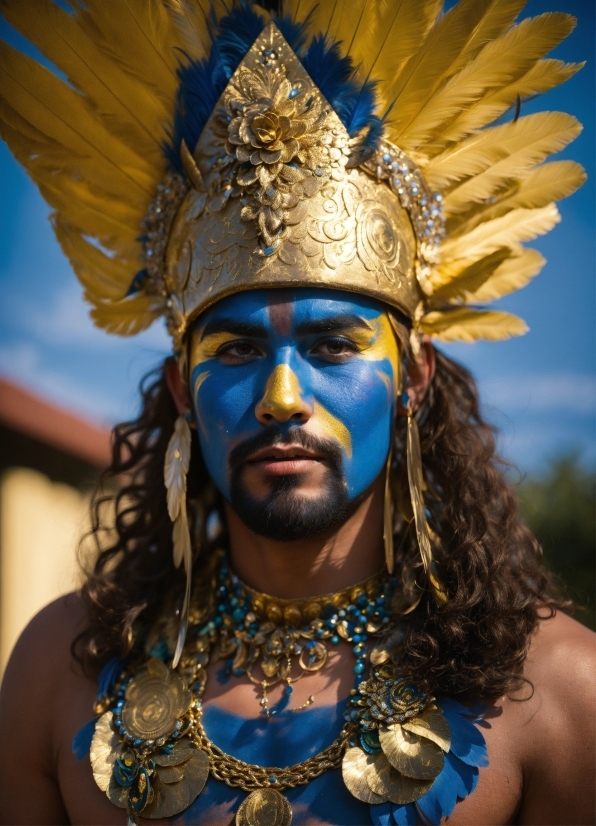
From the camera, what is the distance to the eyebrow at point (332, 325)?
2.82 metres

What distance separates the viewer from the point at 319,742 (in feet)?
8.84

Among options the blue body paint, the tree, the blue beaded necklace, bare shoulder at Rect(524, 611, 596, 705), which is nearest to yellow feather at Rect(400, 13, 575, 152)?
the blue beaded necklace

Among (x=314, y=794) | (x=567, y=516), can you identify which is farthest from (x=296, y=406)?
(x=567, y=516)

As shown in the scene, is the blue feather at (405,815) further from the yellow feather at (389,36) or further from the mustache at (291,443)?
the yellow feather at (389,36)

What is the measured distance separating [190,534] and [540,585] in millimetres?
1291

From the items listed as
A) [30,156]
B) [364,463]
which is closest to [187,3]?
[30,156]

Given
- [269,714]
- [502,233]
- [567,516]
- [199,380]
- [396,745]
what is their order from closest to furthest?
[396,745] < [269,714] < [199,380] < [502,233] < [567,516]

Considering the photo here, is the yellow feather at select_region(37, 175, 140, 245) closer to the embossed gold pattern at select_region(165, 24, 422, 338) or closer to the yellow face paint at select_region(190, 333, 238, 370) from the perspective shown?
the embossed gold pattern at select_region(165, 24, 422, 338)

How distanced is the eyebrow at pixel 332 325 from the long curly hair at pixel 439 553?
0.28 meters

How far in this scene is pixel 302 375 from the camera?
2779mm

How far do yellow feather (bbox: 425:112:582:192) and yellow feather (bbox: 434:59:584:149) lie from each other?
55mm

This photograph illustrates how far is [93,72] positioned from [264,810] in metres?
2.52

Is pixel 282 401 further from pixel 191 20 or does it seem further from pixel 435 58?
pixel 191 20

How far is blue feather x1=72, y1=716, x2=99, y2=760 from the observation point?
287 centimetres
